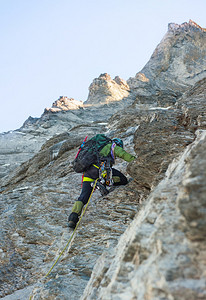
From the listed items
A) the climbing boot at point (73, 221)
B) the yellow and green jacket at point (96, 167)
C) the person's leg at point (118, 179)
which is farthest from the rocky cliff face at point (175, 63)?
the climbing boot at point (73, 221)

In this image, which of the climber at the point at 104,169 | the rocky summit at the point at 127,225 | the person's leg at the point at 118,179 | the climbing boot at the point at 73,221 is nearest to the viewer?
the rocky summit at the point at 127,225

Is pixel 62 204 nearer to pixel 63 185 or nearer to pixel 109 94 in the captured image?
pixel 63 185

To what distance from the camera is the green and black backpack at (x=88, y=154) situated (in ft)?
24.9

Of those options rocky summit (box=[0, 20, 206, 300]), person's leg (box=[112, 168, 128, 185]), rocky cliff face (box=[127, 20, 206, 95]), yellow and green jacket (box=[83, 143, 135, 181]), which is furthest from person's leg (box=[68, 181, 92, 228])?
rocky cliff face (box=[127, 20, 206, 95])

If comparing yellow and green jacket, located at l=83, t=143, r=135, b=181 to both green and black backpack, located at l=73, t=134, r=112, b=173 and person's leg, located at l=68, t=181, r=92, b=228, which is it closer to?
green and black backpack, located at l=73, t=134, r=112, b=173

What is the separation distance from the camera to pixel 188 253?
2027mm

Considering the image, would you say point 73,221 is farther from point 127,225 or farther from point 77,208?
point 127,225

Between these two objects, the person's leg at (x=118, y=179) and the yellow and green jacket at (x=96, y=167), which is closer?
the yellow and green jacket at (x=96, y=167)

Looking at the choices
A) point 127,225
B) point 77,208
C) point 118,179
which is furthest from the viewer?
point 118,179

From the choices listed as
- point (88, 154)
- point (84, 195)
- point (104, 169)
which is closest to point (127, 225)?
point (84, 195)

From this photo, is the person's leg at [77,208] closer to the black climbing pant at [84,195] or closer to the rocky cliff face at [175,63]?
the black climbing pant at [84,195]

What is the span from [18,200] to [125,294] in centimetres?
898

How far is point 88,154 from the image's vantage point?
7746mm

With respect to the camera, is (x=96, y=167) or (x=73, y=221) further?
(x=96, y=167)
